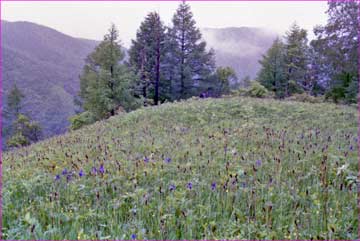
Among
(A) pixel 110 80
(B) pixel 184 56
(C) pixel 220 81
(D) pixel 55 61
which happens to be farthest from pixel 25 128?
(D) pixel 55 61

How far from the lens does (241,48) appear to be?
44438 millimetres

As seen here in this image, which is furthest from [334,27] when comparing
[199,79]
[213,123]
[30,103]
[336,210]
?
[30,103]

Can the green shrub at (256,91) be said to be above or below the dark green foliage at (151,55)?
below

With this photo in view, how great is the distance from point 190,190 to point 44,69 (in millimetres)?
68204

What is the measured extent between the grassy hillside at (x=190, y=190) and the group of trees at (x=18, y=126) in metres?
25.2

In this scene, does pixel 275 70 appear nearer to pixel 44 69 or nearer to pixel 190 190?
pixel 190 190

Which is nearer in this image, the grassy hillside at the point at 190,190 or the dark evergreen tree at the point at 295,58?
the grassy hillside at the point at 190,190

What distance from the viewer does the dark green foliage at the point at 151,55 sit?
96.0ft

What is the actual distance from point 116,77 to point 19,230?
740 inches

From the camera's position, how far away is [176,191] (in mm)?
3592

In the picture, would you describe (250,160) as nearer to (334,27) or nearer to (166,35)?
(334,27)

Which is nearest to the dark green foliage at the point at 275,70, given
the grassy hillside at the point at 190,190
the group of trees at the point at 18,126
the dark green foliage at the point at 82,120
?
the dark green foliage at the point at 82,120

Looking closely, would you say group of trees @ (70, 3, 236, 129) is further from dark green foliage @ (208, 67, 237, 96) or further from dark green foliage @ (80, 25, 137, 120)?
dark green foliage @ (80, 25, 137, 120)

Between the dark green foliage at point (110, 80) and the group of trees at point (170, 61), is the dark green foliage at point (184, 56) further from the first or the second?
the dark green foliage at point (110, 80)
